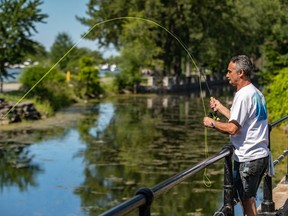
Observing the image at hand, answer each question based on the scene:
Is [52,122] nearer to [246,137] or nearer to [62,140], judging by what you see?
[62,140]

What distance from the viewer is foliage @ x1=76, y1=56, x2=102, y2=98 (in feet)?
139

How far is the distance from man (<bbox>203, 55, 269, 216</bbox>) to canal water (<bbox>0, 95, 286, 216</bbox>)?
7.98 ft

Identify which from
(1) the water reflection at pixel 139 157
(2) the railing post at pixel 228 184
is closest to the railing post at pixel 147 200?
(2) the railing post at pixel 228 184

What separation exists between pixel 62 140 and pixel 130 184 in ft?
24.7

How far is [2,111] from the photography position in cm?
2442

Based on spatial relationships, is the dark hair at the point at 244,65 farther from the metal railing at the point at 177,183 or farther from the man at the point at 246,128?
the metal railing at the point at 177,183

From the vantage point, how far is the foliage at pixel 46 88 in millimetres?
32281

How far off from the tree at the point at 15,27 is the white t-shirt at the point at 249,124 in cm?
2851

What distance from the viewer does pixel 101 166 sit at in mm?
14570

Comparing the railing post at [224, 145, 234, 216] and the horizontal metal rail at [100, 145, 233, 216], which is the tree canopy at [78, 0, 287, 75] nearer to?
the railing post at [224, 145, 234, 216]

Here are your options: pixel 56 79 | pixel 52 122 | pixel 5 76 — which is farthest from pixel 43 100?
pixel 56 79

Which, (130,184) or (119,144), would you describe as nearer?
(130,184)

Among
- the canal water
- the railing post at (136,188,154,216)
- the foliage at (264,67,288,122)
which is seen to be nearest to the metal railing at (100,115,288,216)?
the railing post at (136,188,154,216)

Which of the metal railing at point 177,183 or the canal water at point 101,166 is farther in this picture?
the canal water at point 101,166
